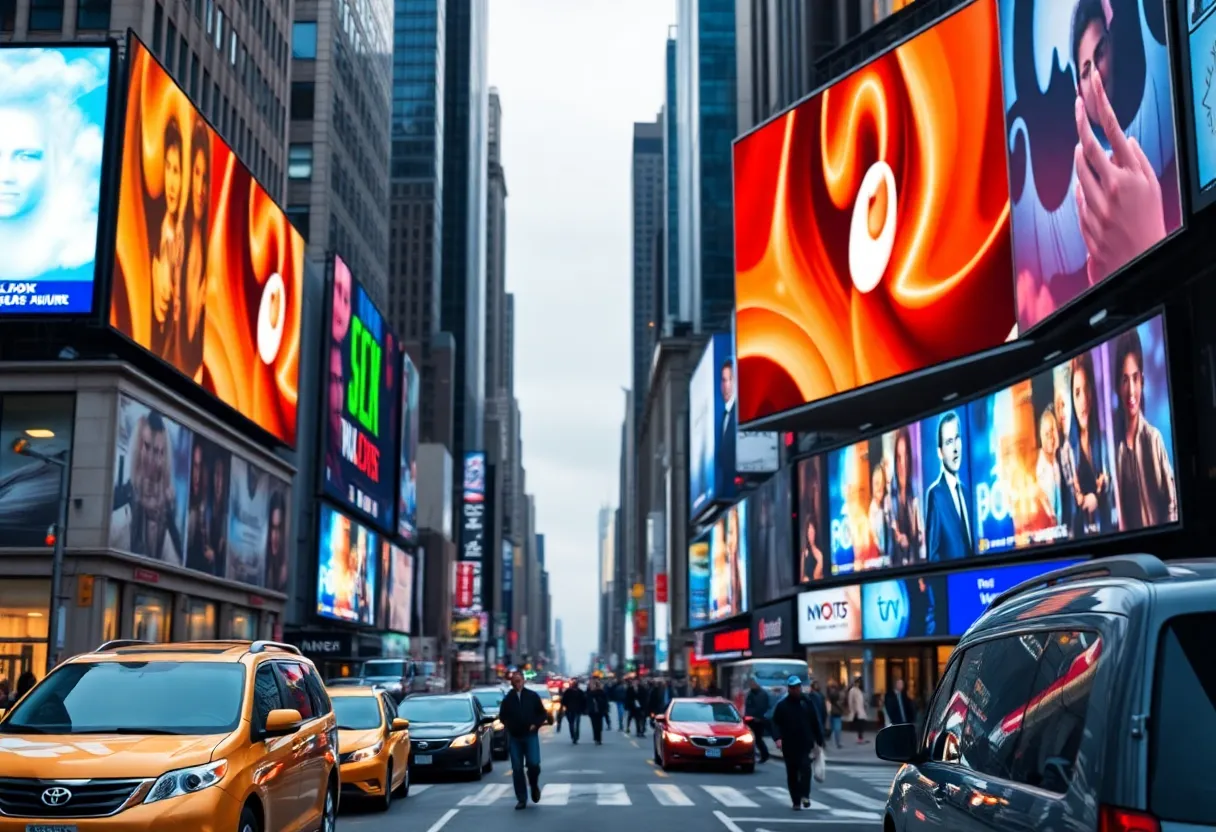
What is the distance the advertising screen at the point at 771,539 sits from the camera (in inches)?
2371

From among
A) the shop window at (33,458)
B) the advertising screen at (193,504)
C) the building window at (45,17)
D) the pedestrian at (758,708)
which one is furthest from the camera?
the building window at (45,17)

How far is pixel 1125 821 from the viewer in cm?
411

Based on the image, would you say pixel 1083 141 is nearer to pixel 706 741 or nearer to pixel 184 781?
pixel 706 741

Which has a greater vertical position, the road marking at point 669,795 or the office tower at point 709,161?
the office tower at point 709,161

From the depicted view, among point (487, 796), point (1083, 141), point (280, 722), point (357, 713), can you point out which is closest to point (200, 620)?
point (487, 796)

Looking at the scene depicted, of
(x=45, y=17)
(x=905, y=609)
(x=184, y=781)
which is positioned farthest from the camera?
(x=45, y=17)

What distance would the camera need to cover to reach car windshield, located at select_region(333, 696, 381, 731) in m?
19.1

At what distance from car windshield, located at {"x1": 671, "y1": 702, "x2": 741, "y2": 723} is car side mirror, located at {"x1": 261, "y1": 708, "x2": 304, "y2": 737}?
18.0 metres

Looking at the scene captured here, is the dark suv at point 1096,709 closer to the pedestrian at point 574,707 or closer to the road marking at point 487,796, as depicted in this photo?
the road marking at point 487,796

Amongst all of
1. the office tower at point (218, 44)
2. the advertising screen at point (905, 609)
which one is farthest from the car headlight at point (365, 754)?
the office tower at point (218, 44)

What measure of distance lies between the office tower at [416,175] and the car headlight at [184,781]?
143 m

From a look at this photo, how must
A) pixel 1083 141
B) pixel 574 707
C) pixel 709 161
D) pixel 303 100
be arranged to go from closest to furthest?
1. pixel 1083 141
2. pixel 574 707
3. pixel 303 100
4. pixel 709 161

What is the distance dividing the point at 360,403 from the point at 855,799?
56578mm

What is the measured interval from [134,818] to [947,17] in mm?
39879
